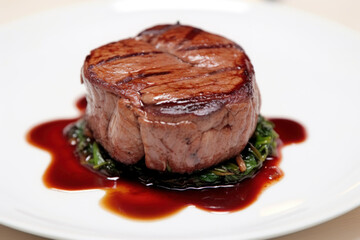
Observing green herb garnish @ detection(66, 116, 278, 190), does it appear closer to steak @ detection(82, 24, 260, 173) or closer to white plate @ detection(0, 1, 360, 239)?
steak @ detection(82, 24, 260, 173)

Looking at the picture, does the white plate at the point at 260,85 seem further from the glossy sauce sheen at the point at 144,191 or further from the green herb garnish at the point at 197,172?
the green herb garnish at the point at 197,172

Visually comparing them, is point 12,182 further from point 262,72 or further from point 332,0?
point 332,0

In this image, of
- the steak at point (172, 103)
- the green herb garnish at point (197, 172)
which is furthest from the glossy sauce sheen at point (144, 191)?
the steak at point (172, 103)

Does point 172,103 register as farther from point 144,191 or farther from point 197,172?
point 144,191

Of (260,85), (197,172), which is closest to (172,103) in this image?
(197,172)

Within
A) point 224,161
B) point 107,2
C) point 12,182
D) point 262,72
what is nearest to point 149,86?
point 224,161
